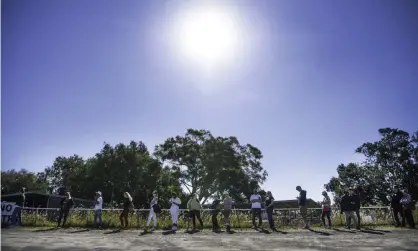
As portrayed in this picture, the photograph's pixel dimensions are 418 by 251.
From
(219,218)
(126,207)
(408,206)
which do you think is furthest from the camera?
(219,218)

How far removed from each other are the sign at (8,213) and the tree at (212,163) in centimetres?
2584

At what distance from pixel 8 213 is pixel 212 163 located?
26.3m

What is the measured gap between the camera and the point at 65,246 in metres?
7.57

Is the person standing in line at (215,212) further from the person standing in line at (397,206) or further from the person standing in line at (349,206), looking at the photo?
the person standing in line at (397,206)

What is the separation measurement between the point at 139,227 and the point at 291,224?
7578 millimetres

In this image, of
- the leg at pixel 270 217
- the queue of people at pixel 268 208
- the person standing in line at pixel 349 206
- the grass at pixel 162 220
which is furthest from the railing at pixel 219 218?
the person standing in line at pixel 349 206

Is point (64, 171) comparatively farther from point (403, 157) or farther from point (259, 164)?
point (403, 157)

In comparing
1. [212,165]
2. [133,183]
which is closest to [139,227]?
[212,165]

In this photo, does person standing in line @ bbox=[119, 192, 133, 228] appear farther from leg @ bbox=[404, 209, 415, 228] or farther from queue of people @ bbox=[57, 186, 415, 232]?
leg @ bbox=[404, 209, 415, 228]

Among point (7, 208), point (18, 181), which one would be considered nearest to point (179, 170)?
point (7, 208)

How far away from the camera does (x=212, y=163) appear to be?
39125 mm

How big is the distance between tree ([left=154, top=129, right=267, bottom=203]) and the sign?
2584 cm

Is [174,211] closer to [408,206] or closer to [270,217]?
[270,217]

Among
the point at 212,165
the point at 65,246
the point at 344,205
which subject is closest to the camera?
the point at 65,246
